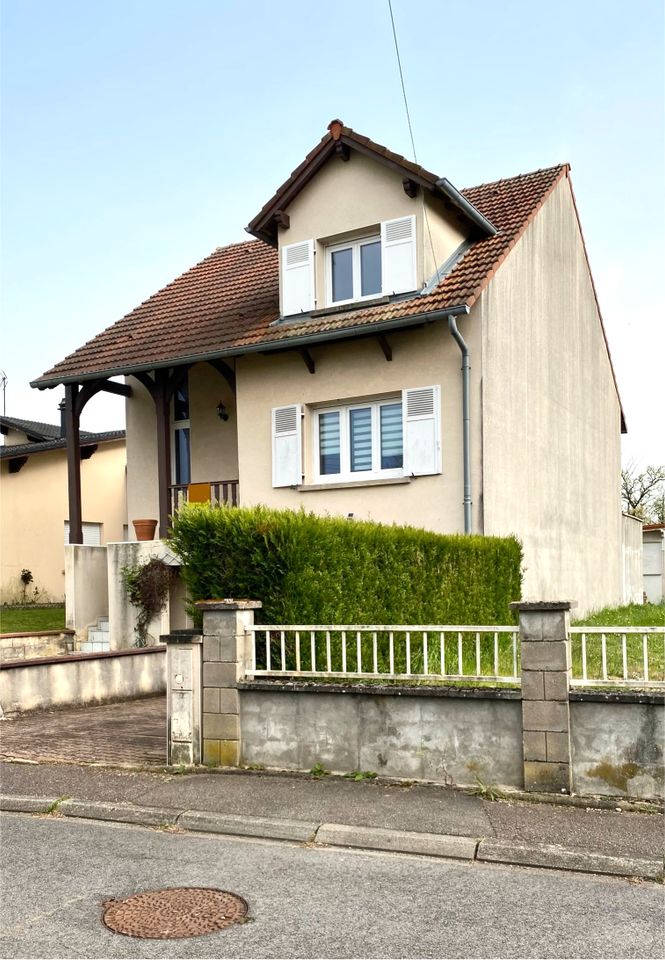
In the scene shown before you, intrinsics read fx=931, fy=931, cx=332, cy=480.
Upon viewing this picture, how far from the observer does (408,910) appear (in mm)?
4883

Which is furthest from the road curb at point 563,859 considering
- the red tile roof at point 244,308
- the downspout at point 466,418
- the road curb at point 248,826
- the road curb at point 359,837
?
the red tile roof at point 244,308

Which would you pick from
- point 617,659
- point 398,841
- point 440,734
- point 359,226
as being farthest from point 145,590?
point 398,841

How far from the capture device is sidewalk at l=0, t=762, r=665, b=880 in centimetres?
586

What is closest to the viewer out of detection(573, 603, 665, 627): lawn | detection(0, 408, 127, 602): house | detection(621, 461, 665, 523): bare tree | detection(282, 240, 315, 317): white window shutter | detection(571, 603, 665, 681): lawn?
detection(571, 603, 665, 681): lawn

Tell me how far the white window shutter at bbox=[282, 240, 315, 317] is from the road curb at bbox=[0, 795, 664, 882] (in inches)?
407

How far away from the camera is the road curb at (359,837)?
565 centimetres

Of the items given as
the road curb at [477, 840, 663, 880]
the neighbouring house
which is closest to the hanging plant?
the road curb at [477, 840, 663, 880]

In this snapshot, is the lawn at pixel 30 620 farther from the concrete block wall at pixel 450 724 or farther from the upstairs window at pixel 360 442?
the concrete block wall at pixel 450 724

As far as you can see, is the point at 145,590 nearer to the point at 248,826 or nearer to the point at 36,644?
the point at 36,644

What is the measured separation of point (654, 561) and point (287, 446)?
15.5 m

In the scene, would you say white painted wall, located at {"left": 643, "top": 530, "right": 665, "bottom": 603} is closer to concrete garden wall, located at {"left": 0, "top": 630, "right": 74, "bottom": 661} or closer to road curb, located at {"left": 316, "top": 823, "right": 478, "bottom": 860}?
concrete garden wall, located at {"left": 0, "top": 630, "right": 74, "bottom": 661}

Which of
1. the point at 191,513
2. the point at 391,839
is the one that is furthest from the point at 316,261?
the point at 391,839

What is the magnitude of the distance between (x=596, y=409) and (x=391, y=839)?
16.6 m

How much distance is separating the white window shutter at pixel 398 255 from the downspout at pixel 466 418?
1.24m
